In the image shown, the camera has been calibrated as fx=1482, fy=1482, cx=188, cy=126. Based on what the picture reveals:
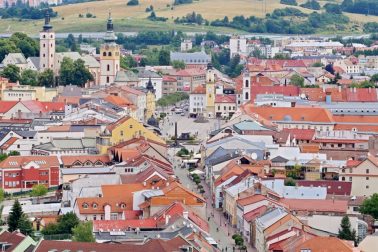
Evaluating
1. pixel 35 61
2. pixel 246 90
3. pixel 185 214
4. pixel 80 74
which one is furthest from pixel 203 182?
pixel 35 61

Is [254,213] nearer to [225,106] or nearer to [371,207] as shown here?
Result: [371,207]

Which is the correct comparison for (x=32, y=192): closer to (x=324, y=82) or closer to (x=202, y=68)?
(x=324, y=82)

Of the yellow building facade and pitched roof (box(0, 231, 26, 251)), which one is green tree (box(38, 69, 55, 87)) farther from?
pitched roof (box(0, 231, 26, 251))

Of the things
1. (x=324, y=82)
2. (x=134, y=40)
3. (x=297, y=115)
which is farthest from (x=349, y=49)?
(x=297, y=115)

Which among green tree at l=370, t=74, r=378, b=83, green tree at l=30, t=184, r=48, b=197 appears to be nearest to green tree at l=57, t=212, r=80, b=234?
green tree at l=30, t=184, r=48, b=197

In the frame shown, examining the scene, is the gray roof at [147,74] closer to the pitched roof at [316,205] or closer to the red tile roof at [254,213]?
the pitched roof at [316,205]
